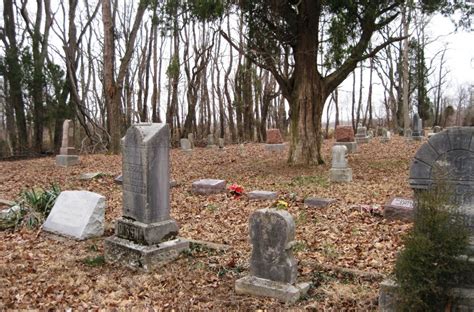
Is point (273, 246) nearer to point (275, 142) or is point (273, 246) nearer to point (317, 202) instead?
point (317, 202)

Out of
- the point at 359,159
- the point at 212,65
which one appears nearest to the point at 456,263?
the point at 359,159

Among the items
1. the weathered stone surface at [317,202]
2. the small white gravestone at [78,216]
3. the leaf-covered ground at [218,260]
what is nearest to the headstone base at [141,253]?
the leaf-covered ground at [218,260]

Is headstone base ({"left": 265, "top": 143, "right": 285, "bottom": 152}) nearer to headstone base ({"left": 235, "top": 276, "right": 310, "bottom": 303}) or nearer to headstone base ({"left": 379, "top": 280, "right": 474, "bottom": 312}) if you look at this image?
headstone base ({"left": 235, "top": 276, "right": 310, "bottom": 303})

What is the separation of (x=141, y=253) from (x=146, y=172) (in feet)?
3.50

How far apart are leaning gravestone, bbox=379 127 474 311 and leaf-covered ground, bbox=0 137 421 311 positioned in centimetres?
78

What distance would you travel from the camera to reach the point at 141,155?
5.72 m

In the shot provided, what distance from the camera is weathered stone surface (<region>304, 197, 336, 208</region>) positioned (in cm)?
829

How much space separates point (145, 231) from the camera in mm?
5738

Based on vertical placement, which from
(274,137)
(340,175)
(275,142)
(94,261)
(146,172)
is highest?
(274,137)

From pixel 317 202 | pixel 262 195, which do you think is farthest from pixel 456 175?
pixel 262 195

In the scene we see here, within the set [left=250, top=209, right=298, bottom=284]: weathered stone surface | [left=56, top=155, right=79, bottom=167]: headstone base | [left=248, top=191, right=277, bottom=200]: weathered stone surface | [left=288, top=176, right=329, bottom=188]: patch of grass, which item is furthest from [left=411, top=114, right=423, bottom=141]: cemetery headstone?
[left=250, top=209, right=298, bottom=284]: weathered stone surface

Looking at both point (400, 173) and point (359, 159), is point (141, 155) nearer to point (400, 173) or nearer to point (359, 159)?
point (400, 173)

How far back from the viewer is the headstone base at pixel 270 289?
14.7 ft

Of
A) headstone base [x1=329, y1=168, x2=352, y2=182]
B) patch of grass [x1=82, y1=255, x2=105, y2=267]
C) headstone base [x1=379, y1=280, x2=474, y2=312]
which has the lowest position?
patch of grass [x1=82, y1=255, x2=105, y2=267]
